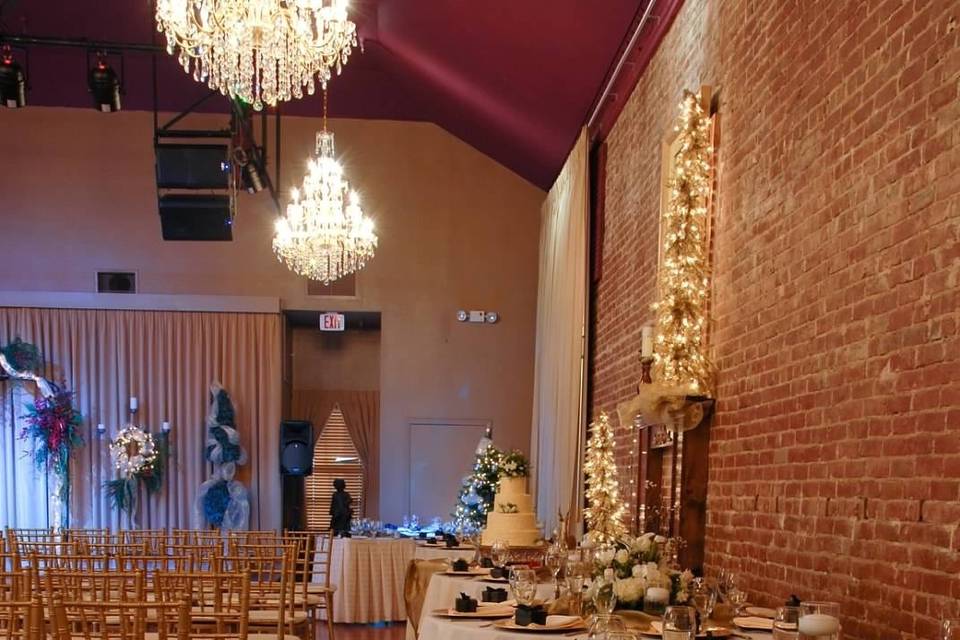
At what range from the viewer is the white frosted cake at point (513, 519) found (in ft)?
24.4

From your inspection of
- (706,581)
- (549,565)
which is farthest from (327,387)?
(706,581)

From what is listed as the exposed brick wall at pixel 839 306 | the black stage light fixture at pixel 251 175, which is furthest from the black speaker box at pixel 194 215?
the exposed brick wall at pixel 839 306

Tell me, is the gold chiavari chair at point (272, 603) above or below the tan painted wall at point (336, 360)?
below

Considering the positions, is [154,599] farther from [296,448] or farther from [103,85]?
[296,448]

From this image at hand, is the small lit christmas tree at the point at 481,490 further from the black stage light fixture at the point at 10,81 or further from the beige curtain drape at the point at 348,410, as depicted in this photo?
the black stage light fixture at the point at 10,81

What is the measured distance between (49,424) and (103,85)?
4.80 meters

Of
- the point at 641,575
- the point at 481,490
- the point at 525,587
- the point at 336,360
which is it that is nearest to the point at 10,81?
the point at 481,490

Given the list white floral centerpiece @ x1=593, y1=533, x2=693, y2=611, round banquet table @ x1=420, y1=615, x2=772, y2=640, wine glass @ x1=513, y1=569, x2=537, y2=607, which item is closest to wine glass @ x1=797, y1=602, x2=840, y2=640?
round banquet table @ x1=420, y1=615, x2=772, y2=640

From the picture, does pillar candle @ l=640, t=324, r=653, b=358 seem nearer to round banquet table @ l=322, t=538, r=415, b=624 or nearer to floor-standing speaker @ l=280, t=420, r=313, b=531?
round banquet table @ l=322, t=538, r=415, b=624

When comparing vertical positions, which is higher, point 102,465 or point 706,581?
point 706,581

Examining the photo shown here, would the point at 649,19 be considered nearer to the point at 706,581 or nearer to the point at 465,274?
the point at 706,581

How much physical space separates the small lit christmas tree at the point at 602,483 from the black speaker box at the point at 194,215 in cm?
543

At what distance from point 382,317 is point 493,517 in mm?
6821

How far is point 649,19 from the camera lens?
301 inches
